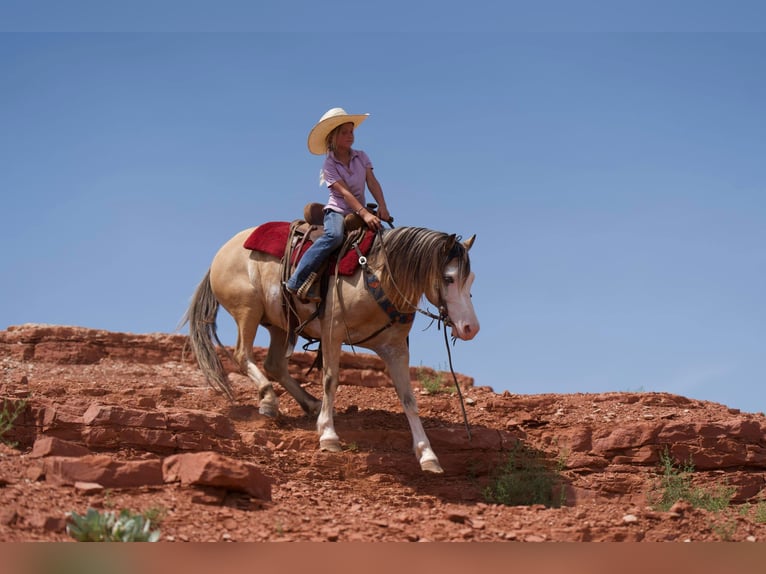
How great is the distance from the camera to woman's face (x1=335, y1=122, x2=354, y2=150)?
11445mm

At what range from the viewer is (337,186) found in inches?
443

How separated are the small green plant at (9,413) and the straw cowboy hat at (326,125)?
4502 millimetres

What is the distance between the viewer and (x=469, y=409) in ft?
41.7

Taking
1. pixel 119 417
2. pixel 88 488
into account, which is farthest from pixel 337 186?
pixel 88 488

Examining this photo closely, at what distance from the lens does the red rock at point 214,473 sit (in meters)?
8.00

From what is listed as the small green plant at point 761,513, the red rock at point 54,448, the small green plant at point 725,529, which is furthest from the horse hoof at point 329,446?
the small green plant at point 761,513

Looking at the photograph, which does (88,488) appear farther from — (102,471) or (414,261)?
(414,261)

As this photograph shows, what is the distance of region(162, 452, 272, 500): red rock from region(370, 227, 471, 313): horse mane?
3015 millimetres

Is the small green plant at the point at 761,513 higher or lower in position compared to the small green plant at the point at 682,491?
lower

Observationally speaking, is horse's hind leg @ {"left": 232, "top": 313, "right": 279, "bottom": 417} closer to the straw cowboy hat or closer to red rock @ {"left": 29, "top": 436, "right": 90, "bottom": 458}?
the straw cowboy hat

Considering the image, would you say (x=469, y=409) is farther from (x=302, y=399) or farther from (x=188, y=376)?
(x=188, y=376)

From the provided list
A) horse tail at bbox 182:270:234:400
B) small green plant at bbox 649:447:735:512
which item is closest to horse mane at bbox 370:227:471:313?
horse tail at bbox 182:270:234:400

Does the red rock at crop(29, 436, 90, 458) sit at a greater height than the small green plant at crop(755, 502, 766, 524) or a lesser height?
greater

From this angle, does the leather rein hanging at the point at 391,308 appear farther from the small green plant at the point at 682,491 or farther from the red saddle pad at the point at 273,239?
the small green plant at the point at 682,491
